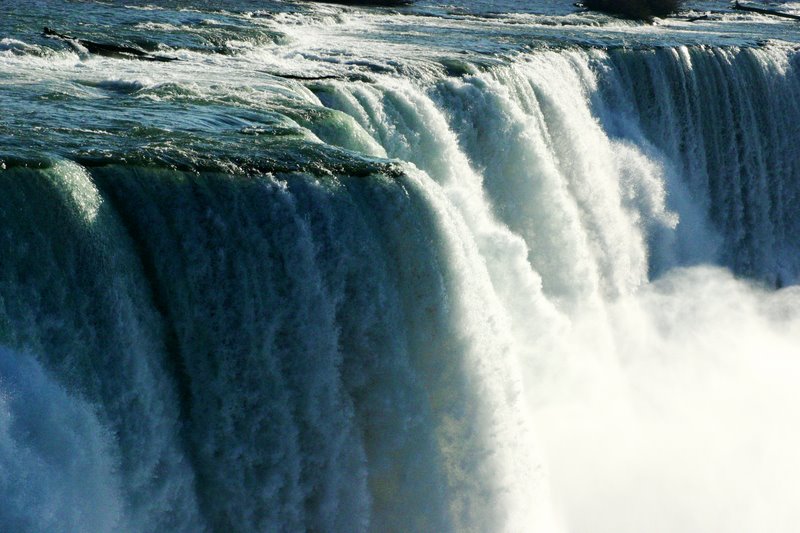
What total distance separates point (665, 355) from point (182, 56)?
6.86 meters

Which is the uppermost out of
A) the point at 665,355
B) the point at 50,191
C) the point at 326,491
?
the point at 50,191

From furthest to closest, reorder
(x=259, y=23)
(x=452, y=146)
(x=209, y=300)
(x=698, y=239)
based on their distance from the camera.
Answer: (x=259, y=23) < (x=698, y=239) < (x=452, y=146) < (x=209, y=300)

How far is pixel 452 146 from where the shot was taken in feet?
36.8

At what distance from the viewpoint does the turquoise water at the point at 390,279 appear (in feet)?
21.7

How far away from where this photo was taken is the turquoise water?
661cm

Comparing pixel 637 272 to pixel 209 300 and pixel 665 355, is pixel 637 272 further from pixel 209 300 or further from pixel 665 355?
pixel 209 300

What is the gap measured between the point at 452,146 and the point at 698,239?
5691 mm

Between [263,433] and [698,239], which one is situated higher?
[263,433]

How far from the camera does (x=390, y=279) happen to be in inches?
310

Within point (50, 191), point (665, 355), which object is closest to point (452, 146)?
point (665, 355)

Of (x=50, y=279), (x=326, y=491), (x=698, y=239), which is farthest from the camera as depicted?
(x=698, y=239)

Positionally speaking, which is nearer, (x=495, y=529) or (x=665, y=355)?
(x=495, y=529)

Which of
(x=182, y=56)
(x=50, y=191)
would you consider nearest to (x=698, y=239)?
(x=182, y=56)

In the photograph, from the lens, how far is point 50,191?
22.2ft
